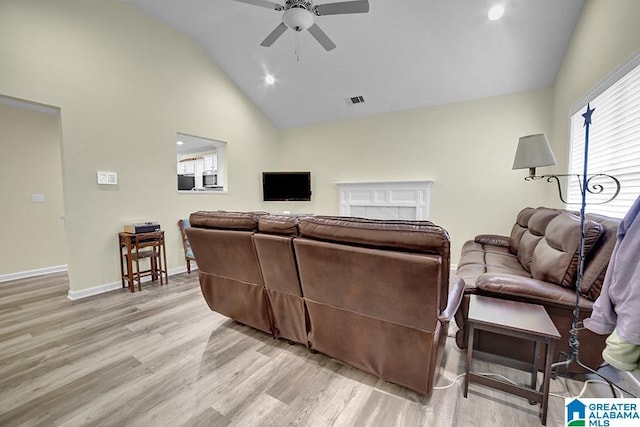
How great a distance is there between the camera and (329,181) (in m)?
5.60

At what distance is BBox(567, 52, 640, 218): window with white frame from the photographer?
1961mm

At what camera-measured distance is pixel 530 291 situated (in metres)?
1.67

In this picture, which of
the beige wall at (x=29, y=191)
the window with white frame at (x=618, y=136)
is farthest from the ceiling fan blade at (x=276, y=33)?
the beige wall at (x=29, y=191)

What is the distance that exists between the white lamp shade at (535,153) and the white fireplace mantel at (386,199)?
2.18m

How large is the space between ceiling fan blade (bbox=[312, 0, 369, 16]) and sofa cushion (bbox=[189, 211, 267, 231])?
2039 mm

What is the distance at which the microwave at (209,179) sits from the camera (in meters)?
6.58

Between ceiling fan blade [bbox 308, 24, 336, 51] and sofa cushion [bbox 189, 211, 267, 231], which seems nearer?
sofa cushion [bbox 189, 211, 267, 231]

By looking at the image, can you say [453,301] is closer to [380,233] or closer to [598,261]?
[380,233]

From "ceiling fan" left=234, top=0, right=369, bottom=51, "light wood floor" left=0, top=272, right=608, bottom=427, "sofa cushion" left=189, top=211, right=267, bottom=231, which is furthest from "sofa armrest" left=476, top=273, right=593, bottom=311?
"ceiling fan" left=234, top=0, right=369, bottom=51

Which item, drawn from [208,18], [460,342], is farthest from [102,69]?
[460,342]

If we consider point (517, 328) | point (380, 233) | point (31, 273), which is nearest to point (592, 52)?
point (517, 328)

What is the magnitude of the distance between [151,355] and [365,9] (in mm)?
3508

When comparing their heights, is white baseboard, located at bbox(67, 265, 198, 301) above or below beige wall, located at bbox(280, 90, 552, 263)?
below
